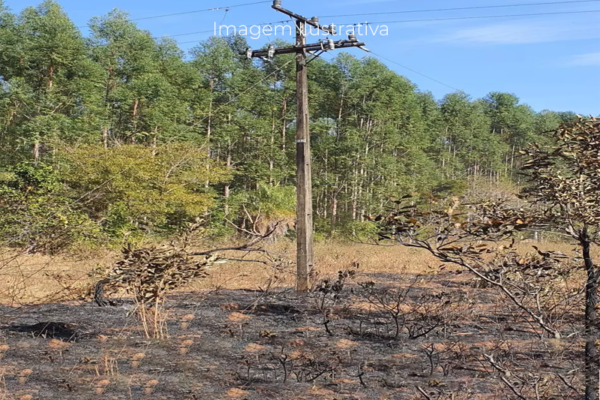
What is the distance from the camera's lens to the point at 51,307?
8555 mm

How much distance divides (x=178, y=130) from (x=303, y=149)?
21817mm

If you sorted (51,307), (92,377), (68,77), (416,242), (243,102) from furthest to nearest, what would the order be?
(243,102), (68,77), (51,307), (92,377), (416,242)

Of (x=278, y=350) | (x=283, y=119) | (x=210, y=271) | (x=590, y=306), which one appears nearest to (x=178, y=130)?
(x=283, y=119)

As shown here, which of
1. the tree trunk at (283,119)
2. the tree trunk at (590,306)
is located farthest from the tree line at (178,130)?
the tree trunk at (590,306)

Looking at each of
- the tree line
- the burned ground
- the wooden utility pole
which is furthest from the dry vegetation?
the tree line

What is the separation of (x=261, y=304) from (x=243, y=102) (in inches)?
1074

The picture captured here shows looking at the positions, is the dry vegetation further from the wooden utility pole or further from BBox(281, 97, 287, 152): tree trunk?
BBox(281, 97, 287, 152): tree trunk

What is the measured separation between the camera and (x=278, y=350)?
20.4ft

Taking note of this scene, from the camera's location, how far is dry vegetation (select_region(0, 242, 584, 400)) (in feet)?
15.8

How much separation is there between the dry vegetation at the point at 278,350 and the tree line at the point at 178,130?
25.9ft

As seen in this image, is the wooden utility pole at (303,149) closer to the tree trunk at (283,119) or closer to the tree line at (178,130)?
the tree line at (178,130)

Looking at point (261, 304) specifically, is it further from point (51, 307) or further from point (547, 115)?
point (547, 115)

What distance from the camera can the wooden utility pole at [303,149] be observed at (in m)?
9.91

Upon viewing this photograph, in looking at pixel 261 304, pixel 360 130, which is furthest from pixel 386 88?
pixel 261 304
